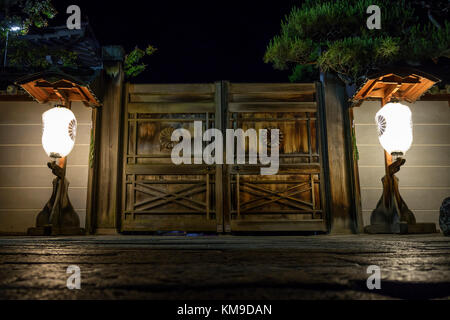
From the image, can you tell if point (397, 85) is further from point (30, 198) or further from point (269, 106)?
point (30, 198)

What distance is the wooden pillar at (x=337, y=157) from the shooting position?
571 centimetres

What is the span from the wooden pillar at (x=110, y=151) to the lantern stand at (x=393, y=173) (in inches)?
166

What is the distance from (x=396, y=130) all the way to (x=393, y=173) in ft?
2.26

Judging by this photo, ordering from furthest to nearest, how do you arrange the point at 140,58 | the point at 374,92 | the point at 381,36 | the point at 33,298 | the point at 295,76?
1. the point at 140,58
2. the point at 295,76
3. the point at 381,36
4. the point at 374,92
5. the point at 33,298

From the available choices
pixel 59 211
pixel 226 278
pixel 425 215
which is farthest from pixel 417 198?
pixel 59 211

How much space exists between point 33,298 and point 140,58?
383 inches

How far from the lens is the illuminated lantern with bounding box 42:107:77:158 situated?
5266mm

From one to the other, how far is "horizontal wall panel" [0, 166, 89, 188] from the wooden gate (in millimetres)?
795

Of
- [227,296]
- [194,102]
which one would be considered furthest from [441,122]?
[227,296]

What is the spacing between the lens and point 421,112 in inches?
242

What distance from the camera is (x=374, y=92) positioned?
5648 mm

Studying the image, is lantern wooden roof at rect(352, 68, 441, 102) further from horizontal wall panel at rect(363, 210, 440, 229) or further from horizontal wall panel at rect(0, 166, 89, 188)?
horizontal wall panel at rect(0, 166, 89, 188)

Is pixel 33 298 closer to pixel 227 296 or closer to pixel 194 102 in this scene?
pixel 227 296

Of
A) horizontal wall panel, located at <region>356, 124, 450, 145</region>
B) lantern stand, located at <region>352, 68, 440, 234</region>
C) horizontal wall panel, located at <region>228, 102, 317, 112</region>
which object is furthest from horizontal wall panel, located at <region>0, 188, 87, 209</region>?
horizontal wall panel, located at <region>356, 124, 450, 145</region>
